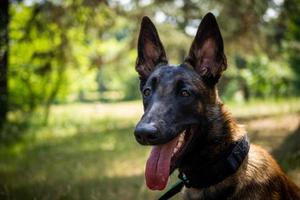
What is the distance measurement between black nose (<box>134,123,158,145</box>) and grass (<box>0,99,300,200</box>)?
2954 millimetres

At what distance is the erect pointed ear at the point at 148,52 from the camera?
186 inches

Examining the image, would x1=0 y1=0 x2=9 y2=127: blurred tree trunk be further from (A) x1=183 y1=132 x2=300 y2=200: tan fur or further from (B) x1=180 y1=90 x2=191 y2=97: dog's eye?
(A) x1=183 y1=132 x2=300 y2=200: tan fur

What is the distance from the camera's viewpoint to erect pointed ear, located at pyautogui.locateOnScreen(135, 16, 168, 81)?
4.72 metres

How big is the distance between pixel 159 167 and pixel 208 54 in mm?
1166

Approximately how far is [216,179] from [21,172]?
18.5 feet

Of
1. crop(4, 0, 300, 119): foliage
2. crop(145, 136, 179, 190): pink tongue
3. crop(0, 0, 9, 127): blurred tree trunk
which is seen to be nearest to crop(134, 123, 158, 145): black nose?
crop(145, 136, 179, 190): pink tongue

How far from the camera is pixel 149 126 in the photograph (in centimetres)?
370

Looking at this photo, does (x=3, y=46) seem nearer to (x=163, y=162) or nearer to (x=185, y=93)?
(x=185, y=93)

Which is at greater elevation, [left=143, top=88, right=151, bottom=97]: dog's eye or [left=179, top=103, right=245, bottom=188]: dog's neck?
[left=143, top=88, right=151, bottom=97]: dog's eye

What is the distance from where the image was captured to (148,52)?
480 cm

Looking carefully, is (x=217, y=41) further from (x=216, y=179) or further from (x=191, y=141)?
(x=216, y=179)

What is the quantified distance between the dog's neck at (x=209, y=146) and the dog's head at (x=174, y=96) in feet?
0.24

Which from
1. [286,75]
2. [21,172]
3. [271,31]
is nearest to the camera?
[21,172]

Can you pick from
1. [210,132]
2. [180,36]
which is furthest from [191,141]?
A: [180,36]
